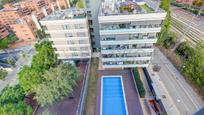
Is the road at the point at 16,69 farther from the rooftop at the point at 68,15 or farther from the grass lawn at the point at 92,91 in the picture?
the grass lawn at the point at 92,91

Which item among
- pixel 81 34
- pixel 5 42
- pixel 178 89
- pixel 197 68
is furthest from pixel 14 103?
pixel 5 42

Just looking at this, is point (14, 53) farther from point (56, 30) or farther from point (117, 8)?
point (117, 8)

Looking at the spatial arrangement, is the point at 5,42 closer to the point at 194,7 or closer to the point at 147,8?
the point at 147,8

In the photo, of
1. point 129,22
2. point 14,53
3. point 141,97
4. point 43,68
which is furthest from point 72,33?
point 14,53

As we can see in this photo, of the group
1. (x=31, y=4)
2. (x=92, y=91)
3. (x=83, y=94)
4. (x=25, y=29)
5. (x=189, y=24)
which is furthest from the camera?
(x=31, y=4)

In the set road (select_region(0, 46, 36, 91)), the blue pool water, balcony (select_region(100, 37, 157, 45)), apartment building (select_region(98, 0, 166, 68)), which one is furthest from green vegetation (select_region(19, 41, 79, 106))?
road (select_region(0, 46, 36, 91))

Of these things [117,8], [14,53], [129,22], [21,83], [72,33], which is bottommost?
[14,53]
